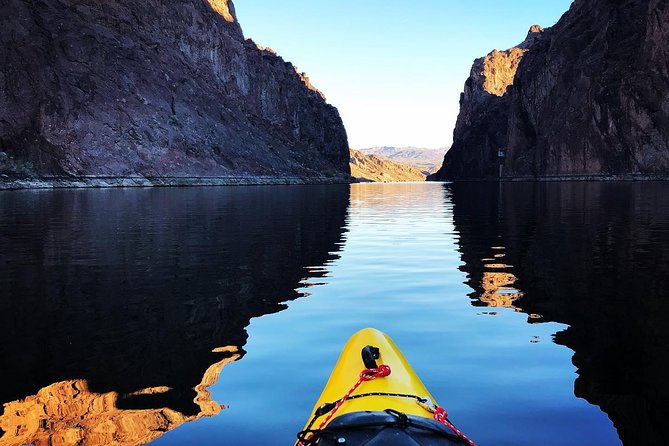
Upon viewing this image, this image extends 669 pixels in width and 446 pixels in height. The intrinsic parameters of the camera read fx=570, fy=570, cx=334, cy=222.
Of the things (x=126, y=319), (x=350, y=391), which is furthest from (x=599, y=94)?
(x=350, y=391)

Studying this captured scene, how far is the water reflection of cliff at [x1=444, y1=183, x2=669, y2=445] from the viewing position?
7.18 metres

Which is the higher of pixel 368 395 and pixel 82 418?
pixel 368 395

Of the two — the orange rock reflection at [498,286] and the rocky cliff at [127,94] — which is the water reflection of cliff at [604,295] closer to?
the orange rock reflection at [498,286]

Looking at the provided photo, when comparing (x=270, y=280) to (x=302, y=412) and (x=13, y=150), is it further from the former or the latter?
(x=13, y=150)

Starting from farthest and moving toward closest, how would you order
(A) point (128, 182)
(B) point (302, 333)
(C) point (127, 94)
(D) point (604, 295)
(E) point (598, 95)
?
(E) point (598, 95)
(C) point (127, 94)
(A) point (128, 182)
(D) point (604, 295)
(B) point (302, 333)

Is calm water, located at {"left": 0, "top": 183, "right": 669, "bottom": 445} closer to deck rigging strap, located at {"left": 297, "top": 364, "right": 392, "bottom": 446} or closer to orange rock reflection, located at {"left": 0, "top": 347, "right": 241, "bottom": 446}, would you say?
orange rock reflection, located at {"left": 0, "top": 347, "right": 241, "bottom": 446}

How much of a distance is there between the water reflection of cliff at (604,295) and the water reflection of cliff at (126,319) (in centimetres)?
490

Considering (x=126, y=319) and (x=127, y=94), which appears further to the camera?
(x=127, y=94)

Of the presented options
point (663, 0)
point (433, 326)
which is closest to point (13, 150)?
point (433, 326)

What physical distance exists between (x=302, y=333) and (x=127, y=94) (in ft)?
405

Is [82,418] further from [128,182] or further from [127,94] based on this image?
[127,94]

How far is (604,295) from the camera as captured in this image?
1243cm

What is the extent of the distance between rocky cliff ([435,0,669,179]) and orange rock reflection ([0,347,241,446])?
130m

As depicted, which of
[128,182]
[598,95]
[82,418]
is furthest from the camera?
[598,95]
